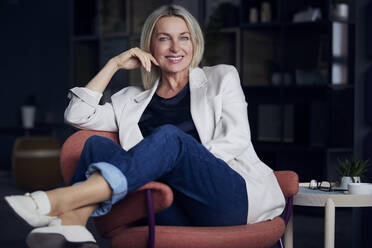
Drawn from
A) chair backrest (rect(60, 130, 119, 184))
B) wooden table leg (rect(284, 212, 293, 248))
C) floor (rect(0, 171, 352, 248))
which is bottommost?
floor (rect(0, 171, 352, 248))

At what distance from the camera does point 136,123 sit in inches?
95.8

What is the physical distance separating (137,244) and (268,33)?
340 centimetres

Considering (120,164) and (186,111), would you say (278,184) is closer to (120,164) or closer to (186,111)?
(186,111)

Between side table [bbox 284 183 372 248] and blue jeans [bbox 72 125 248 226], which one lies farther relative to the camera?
side table [bbox 284 183 372 248]

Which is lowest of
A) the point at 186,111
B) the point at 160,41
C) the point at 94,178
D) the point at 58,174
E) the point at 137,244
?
the point at 58,174

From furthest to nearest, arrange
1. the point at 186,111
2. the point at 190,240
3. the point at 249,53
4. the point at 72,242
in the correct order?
the point at 249,53
the point at 186,111
the point at 190,240
the point at 72,242

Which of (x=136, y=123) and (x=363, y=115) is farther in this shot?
(x=363, y=115)

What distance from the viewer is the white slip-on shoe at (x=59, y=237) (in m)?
1.64

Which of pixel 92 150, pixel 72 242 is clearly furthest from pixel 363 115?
pixel 72 242

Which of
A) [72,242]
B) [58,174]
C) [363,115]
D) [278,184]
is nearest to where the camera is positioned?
[72,242]

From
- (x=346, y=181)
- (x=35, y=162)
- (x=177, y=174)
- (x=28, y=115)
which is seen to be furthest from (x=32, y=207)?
(x=28, y=115)

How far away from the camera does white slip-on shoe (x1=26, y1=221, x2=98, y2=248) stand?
1.64 m

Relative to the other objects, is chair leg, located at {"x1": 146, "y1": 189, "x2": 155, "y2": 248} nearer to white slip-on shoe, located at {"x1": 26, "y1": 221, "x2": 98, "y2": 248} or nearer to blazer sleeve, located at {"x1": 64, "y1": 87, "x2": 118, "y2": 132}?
white slip-on shoe, located at {"x1": 26, "y1": 221, "x2": 98, "y2": 248}

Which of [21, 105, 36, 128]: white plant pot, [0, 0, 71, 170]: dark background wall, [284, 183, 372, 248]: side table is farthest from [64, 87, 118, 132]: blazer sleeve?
[0, 0, 71, 170]: dark background wall
